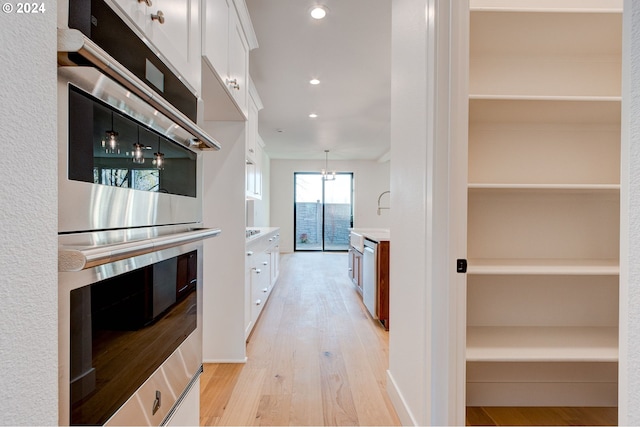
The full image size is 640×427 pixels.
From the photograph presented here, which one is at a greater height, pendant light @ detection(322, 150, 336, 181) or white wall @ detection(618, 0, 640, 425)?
pendant light @ detection(322, 150, 336, 181)

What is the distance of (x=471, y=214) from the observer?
1855 mm

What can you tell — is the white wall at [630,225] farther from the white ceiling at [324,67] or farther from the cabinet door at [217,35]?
the white ceiling at [324,67]

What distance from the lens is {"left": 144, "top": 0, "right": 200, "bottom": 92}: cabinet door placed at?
972mm

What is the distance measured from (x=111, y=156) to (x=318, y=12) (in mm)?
2194

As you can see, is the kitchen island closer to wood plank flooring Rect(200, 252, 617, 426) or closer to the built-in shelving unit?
wood plank flooring Rect(200, 252, 617, 426)

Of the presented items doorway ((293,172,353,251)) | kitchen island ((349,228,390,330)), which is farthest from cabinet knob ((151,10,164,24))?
doorway ((293,172,353,251))

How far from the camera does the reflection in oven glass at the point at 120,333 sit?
69cm

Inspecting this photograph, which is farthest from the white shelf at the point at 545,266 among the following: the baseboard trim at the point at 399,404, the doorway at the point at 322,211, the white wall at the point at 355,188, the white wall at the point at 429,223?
the doorway at the point at 322,211

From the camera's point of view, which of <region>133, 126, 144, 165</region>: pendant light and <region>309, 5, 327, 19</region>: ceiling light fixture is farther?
<region>309, 5, 327, 19</region>: ceiling light fixture

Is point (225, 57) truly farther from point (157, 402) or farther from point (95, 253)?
point (157, 402)

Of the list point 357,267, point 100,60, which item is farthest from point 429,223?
point 357,267
